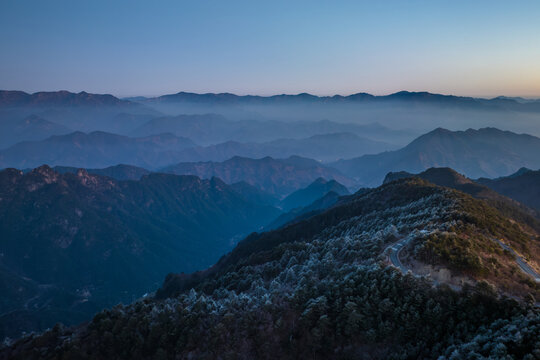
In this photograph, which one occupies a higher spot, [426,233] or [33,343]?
[426,233]

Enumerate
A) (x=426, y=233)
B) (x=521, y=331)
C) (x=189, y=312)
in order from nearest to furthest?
(x=521, y=331), (x=189, y=312), (x=426, y=233)

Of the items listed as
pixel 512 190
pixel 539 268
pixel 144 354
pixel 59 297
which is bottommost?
pixel 59 297

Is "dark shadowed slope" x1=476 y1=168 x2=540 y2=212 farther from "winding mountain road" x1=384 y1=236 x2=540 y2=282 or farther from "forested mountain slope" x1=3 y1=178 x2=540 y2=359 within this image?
"winding mountain road" x1=384 y1=236 x2=540 y2=282

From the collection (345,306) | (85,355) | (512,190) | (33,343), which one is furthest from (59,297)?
(512,190)

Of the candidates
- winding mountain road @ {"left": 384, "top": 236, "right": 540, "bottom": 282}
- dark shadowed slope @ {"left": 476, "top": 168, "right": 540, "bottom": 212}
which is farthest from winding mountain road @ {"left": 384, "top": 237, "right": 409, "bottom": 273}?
dark shadowed slope @ {"left": 476, "top": 168, "right": 540, "bottom": 212}

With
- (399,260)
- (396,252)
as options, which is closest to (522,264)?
(396,252)

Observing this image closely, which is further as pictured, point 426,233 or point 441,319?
point 426,233

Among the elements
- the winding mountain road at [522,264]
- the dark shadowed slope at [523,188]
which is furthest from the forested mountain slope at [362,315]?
the dark shadowed slope at [523,188]

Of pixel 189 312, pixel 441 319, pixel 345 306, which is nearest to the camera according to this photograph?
pixel 441 319

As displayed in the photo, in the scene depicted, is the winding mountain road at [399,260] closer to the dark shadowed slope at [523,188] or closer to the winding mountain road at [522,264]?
the winding mountain road at [522,264]

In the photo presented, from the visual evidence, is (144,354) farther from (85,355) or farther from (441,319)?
(441,319)

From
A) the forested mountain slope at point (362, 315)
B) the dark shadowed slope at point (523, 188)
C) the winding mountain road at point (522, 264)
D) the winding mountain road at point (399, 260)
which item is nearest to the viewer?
the forested mountain slope at point (362, 315)
